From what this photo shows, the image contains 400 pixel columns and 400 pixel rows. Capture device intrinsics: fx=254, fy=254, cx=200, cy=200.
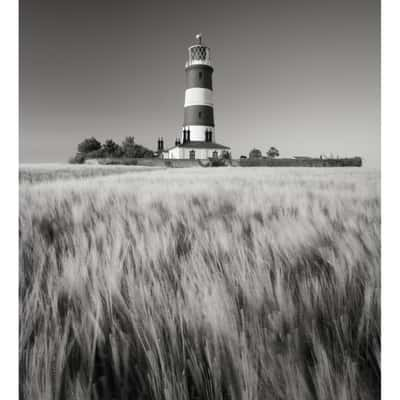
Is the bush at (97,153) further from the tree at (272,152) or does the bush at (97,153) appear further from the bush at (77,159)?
the tree at (272,152)

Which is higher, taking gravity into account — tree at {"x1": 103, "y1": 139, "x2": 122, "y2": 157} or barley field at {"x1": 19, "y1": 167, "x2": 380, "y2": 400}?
tree at {"x1": 103, "y1": 139, "x2": 122, "y2": 157}

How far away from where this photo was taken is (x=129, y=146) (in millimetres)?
1264

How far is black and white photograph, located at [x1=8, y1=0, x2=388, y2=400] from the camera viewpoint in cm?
40

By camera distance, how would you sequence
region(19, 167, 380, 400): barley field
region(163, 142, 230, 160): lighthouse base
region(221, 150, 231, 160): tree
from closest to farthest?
1. region(19, 167, 380, 400): barley field
2. region(221, 150, 231, 160): tree
3. region(163, 142, 230, 160): lighthouse base

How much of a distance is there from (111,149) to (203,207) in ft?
1.90

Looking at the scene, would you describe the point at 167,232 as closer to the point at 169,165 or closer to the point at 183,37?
the point at 183,37

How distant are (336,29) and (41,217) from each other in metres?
1.28

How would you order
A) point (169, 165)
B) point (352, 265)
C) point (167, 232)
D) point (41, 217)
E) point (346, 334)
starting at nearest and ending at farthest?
1. point (346, 334)
2. point (352, 265)
3. point (167, 232)
4. point (41, 217)
5. point (169, 165)

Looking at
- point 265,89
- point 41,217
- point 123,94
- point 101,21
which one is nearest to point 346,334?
point 41,217

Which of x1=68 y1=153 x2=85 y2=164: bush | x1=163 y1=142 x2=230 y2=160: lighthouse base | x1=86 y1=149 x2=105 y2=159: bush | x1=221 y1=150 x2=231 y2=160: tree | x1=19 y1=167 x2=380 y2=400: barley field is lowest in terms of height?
x1=19 y1=167 x2=380 y2=400: barley field

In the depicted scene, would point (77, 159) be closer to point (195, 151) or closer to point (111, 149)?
point (111, 149)

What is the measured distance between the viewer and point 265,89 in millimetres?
1122

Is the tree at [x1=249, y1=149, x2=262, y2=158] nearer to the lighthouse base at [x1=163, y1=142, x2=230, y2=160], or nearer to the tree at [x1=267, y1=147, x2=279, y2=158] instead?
the tree at [x1=267, y1=147, x2=279, y2=158]
